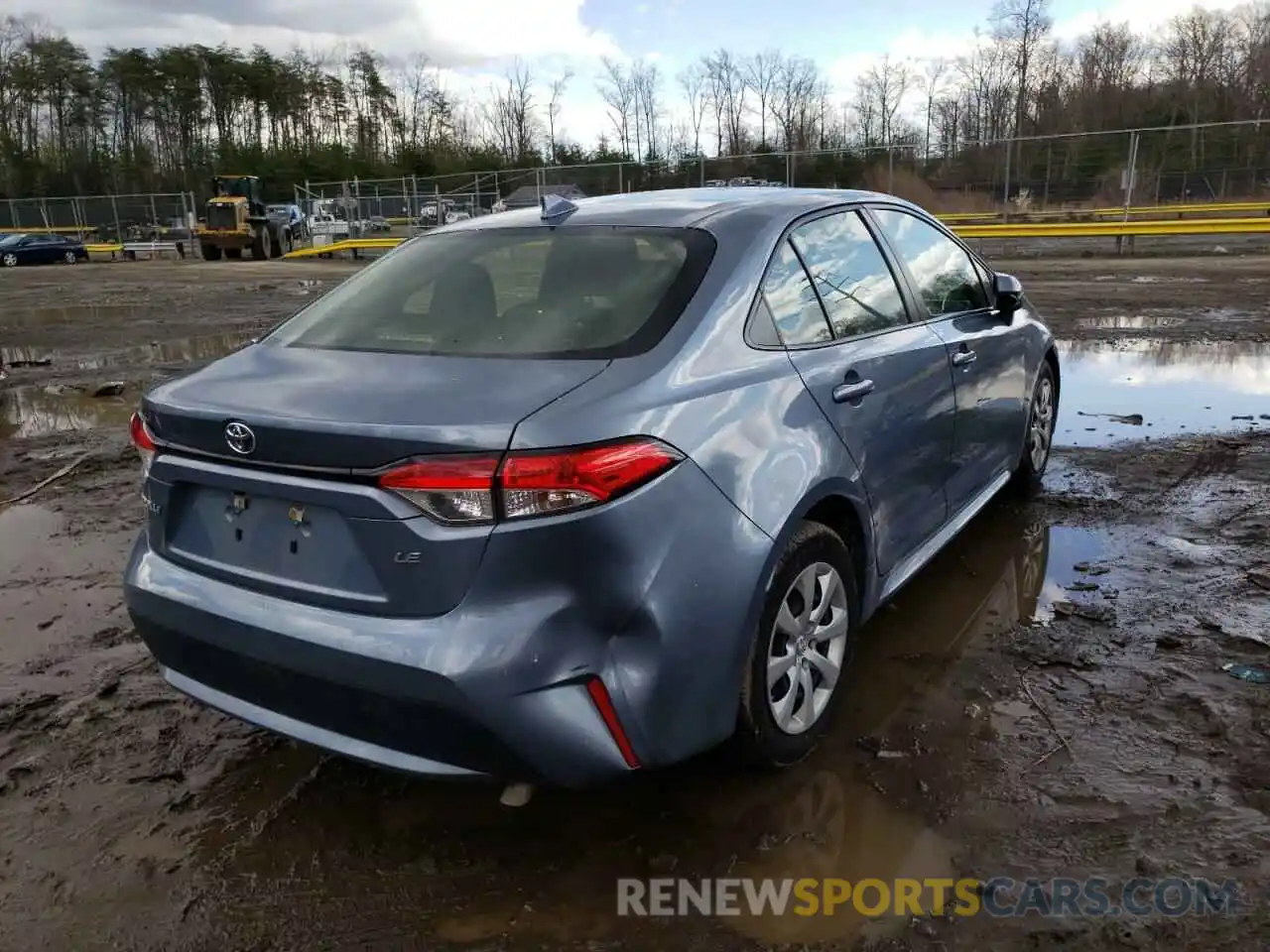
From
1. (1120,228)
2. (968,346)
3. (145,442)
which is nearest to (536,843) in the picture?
(145,442)

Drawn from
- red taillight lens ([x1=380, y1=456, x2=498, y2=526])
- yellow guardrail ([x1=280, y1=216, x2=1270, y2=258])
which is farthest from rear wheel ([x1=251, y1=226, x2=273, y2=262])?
red taillight lens ([x1=380, y1=456, x2=498, y2=526])

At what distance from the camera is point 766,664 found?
8.43ft

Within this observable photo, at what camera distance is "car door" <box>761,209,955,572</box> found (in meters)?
2.92

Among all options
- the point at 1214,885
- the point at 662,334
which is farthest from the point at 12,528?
the point at 1214,885

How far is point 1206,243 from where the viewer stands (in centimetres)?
2280

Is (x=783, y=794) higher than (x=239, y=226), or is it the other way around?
(x=239, y=226)

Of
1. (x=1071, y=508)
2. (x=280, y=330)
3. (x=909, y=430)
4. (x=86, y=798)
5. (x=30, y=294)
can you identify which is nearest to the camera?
(x=86, y=798)

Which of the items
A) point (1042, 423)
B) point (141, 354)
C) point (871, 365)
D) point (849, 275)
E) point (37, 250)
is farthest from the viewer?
point (37, 250)

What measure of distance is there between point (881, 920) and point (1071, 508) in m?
3.32

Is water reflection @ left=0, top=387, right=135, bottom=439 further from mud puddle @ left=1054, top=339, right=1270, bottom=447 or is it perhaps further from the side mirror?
mud puddle @ left=1054, top=339, right=1270, bottom=447

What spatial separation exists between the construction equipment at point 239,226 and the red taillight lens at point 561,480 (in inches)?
1431

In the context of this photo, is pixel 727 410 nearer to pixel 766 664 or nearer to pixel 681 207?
pixel 766 664

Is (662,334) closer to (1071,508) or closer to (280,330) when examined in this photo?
(280,330)

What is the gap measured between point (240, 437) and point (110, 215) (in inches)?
1997
